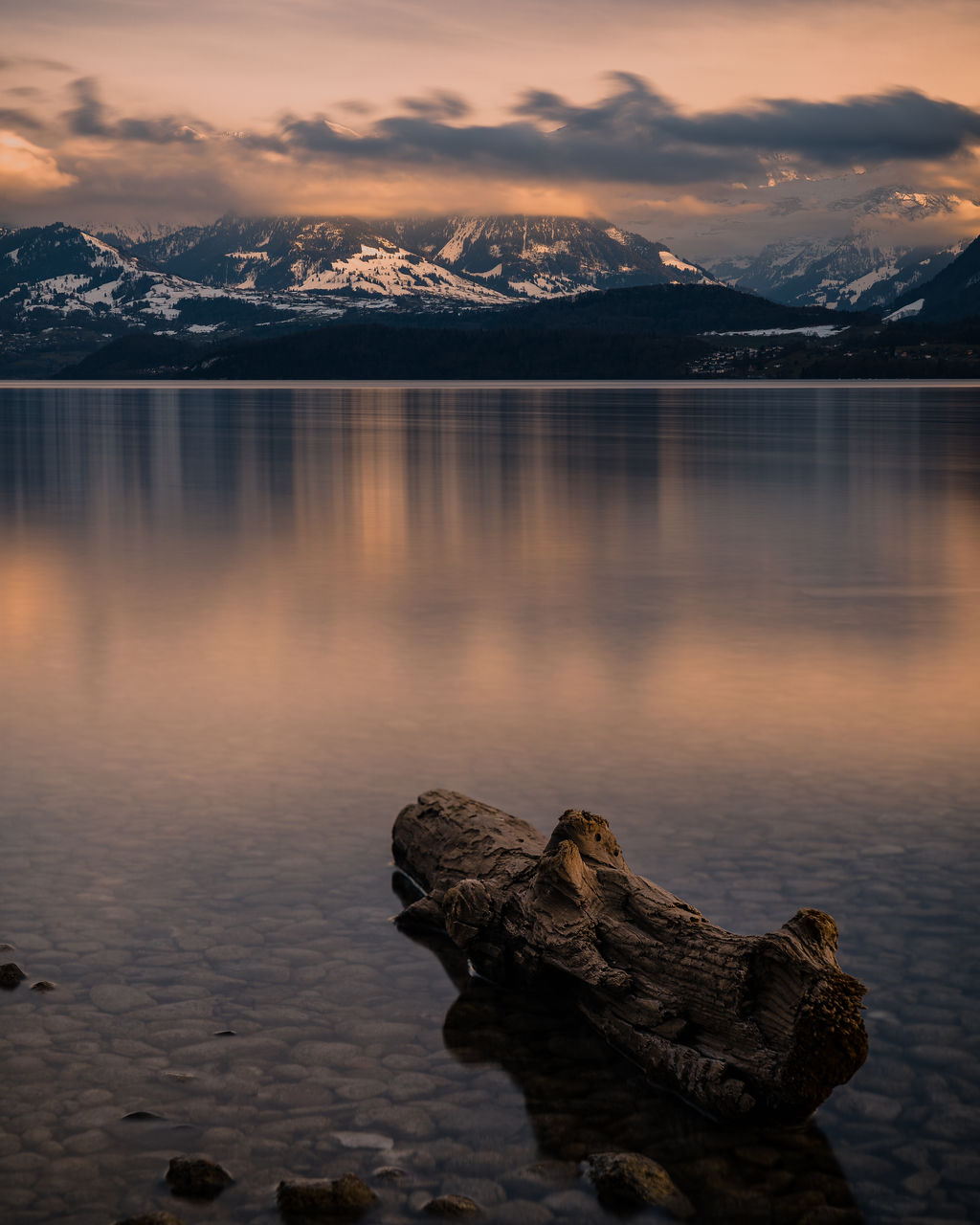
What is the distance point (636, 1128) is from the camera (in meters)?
7.45

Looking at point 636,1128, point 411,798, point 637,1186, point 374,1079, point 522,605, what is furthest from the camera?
point 522,605

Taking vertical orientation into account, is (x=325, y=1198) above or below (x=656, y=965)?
below

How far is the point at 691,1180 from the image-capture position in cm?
698

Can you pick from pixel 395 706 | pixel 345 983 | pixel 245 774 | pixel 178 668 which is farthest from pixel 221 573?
pixel 345 983

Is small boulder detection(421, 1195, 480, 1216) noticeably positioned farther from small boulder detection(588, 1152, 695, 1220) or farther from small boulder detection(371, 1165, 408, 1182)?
small boulder detection(588, 1152, 695, 1220)

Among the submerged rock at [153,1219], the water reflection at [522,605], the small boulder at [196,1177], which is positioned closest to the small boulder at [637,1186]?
the small boulder at [196,1177]

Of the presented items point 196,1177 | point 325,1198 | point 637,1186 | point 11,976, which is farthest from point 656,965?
point 11,976

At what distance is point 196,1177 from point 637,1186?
221 cm

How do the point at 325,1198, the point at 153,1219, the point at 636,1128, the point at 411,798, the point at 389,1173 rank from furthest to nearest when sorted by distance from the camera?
the point at 411,798
the point at 636,1128
the point at 389,1173
the point at 325,1198
the point at 153,1219

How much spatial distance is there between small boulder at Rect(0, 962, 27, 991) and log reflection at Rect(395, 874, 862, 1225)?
9.26ft

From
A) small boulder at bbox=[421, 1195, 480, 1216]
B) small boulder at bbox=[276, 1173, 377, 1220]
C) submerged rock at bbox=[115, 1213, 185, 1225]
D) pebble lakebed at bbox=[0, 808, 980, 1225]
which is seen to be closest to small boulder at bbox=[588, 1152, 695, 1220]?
pebble lakebed at bbox=[0, 808, 980, 1225]

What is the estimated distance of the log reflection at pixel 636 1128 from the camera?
6.84 meters

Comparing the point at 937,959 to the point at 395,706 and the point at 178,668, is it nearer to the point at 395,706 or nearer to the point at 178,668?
the point at 395,706

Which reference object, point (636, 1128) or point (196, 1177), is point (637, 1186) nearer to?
point (636, 1128)
